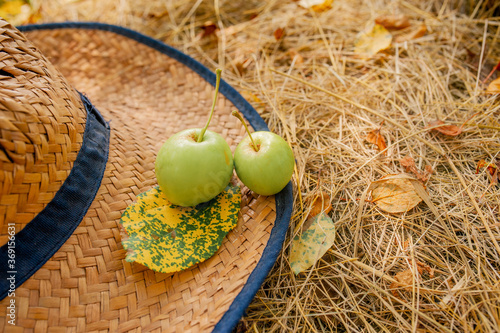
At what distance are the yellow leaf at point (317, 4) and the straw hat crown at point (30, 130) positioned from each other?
1.48m

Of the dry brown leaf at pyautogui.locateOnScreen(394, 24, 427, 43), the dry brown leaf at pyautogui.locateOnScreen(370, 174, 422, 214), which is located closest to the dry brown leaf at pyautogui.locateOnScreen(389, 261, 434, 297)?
the dry brown leaf at pyautogui.locateOnScreen(370, 174, 422, 214)

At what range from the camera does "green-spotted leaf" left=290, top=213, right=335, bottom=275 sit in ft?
3.14

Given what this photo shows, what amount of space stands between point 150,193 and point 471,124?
118 cm

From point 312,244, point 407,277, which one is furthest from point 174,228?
point 407,277

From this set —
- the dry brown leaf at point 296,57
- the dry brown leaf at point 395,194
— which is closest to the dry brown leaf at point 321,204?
the dry brown leaf at point 395,194

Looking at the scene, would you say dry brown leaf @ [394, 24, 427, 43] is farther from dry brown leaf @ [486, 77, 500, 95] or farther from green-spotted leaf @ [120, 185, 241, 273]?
green-spotted leaf @ [120, 185, 241, 273]

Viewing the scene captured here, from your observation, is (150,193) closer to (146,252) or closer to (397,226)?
(146,252)

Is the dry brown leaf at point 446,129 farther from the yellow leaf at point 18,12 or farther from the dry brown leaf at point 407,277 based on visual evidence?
the yellow leaf at point 18,12

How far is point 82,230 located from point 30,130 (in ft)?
0.90

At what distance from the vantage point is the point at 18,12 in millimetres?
2020

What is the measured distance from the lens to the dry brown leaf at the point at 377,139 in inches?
48.6

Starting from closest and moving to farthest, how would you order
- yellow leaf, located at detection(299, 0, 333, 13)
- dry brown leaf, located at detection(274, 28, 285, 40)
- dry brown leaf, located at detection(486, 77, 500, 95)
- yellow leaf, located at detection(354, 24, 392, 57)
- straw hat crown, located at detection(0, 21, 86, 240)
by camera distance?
straw hat crown, located at detection(0, 21, 86, 240) < dry brown leaf, located at detection(486, 77, 500, 95) < yellow leaf, located at detection(354, 24, 392, 57) < dry brown leaf, located at detection(274, 28, 285, 40) < yellow leaf, located at detection(299, 0, 333, 13)

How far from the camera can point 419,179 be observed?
111cm

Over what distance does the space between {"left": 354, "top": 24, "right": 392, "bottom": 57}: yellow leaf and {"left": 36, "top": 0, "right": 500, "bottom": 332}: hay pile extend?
46 millimetres
